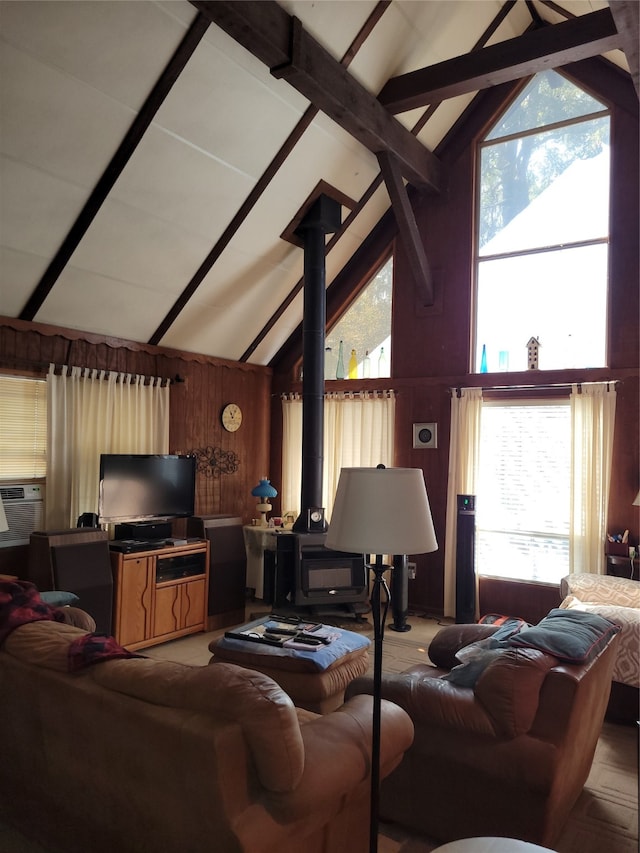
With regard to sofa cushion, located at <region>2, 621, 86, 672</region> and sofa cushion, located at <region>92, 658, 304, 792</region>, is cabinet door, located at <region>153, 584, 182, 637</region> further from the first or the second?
sofa cushion, located at <region>92, 658, 304, 792</region>

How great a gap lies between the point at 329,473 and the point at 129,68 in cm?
405

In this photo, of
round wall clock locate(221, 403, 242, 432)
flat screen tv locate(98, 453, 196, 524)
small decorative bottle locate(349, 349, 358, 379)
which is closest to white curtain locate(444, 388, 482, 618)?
small decorative bottle locate(349, 349, 358, 379)

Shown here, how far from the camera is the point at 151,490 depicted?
207 inches

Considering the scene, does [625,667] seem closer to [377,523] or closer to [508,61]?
[377,523]

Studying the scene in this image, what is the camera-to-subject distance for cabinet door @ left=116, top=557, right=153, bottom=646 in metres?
4.66

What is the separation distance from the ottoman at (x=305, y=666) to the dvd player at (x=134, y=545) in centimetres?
145

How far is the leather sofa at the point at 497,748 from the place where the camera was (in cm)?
225

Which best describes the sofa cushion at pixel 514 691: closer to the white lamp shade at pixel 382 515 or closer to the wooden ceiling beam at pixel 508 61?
the white lamp shade at pixel 382 515

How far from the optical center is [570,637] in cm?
247

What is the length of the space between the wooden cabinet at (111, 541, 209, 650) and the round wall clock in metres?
1.54

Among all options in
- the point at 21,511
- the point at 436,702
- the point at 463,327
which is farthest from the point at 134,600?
the point at 463,327

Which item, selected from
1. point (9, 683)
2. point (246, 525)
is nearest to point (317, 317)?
point (246, 525)

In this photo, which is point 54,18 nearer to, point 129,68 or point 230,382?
point 129,68

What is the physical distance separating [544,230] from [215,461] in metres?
3.86
